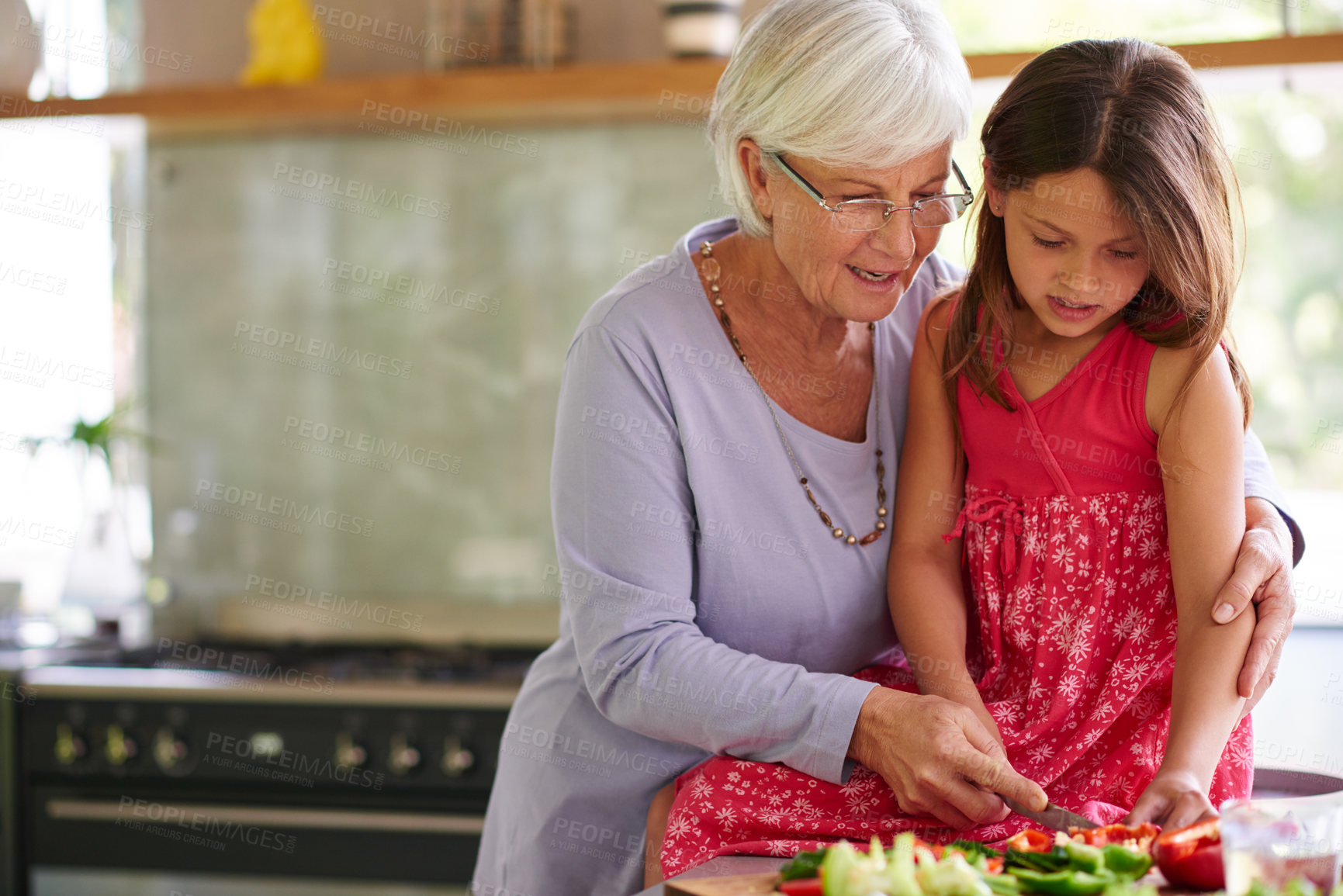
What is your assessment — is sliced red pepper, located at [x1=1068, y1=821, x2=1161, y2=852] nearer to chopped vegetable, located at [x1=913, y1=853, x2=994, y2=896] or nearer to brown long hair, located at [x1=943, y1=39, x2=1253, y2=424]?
chopped vegetable, located at [x1=913, y1=853, x2=994, y2=896]

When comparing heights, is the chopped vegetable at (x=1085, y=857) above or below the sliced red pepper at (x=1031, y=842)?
above

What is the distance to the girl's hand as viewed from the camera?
3.29 ft

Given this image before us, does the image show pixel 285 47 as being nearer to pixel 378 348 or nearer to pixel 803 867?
pixel 378 348

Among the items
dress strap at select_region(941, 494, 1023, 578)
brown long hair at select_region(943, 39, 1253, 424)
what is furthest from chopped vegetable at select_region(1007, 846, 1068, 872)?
brown long hair at select_region(943, 39, 1253, 424)

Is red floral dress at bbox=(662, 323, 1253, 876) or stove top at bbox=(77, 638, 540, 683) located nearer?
red floral dress at bbox=(662, 323, 1253, 876)

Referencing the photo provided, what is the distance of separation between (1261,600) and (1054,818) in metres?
0.30

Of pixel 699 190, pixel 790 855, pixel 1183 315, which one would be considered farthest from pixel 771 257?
pixel 699 190

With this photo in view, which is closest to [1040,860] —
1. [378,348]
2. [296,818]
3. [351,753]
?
[351,753]

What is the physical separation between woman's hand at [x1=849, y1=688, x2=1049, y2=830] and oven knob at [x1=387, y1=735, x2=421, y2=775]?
54.2 inches

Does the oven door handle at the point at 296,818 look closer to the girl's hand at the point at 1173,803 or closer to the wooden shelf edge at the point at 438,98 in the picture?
the wooden shelf edge at the point at 438,98

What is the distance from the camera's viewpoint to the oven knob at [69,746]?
2408 mm

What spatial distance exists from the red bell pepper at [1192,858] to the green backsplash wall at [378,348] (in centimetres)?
197

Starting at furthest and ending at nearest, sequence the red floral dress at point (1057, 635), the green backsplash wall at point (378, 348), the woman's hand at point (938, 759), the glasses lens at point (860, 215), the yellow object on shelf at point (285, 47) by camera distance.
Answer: the green backsplash wall at point (378, 348), the yellow object on shelf at point (285, 47), the glasses lens at point (860, 215), the red floral dress at point (1057, 635), the woman's hand at point (938, 759)

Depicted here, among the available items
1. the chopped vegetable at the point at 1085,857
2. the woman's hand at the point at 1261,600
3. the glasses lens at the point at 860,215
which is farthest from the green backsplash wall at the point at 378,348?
the chopped vegetable at the point at 1085,857
